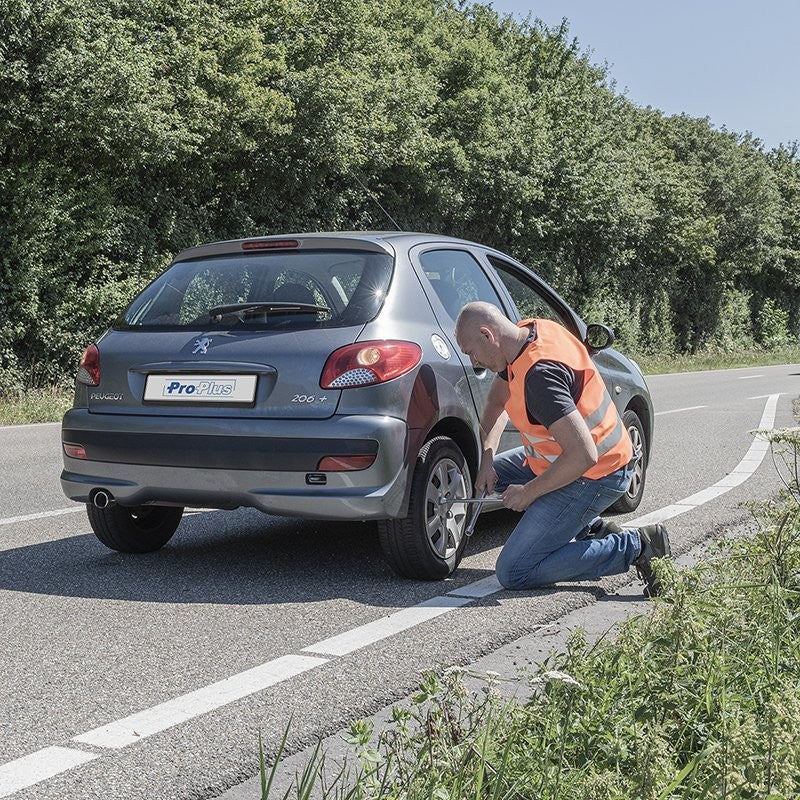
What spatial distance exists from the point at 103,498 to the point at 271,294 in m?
1.26

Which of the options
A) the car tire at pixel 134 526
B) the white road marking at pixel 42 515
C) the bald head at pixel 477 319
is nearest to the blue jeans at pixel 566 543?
the bald head at pixel 477 319

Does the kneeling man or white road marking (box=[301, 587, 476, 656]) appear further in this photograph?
the kneeling man

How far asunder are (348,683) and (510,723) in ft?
3.19

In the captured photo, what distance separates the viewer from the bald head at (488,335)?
17.4 ft

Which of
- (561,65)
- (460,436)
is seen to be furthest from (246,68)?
(561,65)

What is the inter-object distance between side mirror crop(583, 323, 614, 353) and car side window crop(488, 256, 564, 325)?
0.90 feet

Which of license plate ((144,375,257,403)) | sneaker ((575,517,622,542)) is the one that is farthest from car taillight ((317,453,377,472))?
sneaker ((575,517,622,542))

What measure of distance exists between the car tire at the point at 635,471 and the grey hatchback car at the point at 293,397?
1685 millimetres

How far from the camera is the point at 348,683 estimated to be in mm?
4004

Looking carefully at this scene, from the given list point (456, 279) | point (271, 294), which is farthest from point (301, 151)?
point (271, 294)

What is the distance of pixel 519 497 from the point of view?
537cm

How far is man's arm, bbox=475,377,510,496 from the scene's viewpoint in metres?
5.80

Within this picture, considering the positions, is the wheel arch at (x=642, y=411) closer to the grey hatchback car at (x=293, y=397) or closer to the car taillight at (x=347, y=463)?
the grey hatchback car at (x=293, y=397)

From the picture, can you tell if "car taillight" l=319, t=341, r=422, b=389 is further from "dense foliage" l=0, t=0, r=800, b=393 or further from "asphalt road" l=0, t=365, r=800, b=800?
"dense foliage" l=0, t=0, r=800, b=393
